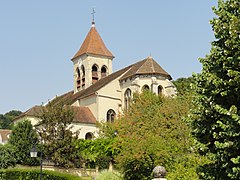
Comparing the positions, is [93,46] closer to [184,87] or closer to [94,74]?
[94,74]

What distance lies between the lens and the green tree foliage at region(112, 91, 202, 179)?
23359mm

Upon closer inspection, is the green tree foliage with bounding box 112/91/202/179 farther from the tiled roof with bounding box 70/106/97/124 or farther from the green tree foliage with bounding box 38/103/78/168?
the tiled roof with bounding box 70/106/97/124

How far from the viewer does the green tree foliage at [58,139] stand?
1389 inches

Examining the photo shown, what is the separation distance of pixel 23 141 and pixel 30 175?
766 centimetres

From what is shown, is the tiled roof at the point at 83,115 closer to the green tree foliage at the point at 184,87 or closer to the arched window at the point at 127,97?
the arched window at the point at 127,97

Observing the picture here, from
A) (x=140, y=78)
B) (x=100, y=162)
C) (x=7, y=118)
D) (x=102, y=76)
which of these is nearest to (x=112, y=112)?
(x=140, y=78)

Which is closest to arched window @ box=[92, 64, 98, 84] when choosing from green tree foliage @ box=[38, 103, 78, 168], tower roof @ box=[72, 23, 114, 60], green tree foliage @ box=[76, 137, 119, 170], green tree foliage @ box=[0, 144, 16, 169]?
tower roof @ box=[72, 23, 114, 60]

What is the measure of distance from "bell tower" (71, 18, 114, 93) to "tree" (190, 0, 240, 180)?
4944 cm

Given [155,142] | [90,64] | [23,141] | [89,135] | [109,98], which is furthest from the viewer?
[90,64]

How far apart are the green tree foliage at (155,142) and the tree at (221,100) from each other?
895 centimetres

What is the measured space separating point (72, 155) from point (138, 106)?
689 cm

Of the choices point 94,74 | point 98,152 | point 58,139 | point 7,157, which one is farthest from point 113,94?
point 7,157

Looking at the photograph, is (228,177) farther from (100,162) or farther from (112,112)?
(112,112)

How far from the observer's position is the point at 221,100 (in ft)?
37.7
